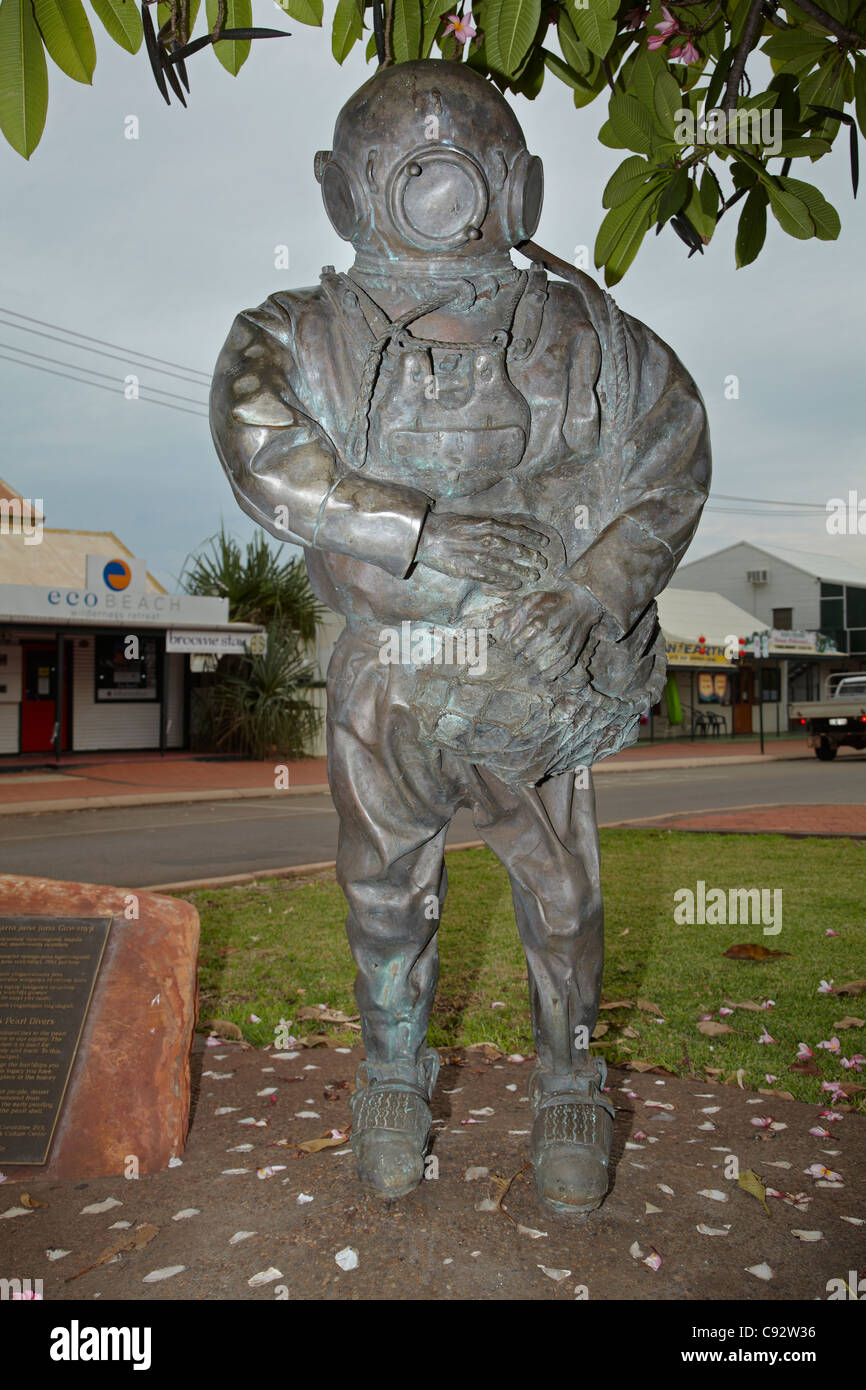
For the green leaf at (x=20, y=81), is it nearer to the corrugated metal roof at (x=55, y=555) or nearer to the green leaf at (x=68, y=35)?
the green leaf at (x=68, y=35)

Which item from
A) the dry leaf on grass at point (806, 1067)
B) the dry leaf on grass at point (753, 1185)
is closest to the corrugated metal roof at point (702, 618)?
the dry leaf on grass at point (806, 1067)

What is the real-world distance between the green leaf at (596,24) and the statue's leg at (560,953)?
1.58 meters

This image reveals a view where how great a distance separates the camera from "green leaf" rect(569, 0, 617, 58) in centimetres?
221

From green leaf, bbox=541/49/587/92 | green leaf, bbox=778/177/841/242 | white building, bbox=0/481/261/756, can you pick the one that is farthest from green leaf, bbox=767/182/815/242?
white building, bbox=0/481/261/756

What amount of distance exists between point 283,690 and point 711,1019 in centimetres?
1443

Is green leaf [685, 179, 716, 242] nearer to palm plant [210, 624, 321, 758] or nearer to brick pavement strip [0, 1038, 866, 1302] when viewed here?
brick pavement strip [0, 1038, 866, 1302]

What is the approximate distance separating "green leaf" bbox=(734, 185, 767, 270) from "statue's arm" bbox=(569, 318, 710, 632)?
2.29ft

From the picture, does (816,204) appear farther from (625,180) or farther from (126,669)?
(126,669)

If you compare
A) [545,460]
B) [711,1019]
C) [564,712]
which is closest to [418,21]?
[545,460]

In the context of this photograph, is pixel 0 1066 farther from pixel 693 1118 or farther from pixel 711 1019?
pixel 711 1019

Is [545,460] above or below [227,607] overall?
below

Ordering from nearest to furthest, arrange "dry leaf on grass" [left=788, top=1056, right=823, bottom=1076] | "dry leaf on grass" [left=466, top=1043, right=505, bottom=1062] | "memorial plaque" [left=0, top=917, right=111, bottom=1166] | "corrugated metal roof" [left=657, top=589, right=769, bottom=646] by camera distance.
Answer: "memorial plaque" [left=0, top=917, right=111, bottom=1166]
"dry leaf on grass" [left=788, top=1056, right=823, bottom=1076]
"dry leaf on grass" [left=466, top=1043, right=505, bottom=1062]
"corrugated metal roof" [left=657, top=589, right=769, bottom=646]

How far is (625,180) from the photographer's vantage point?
263cm

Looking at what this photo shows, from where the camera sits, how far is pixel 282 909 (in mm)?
6098
